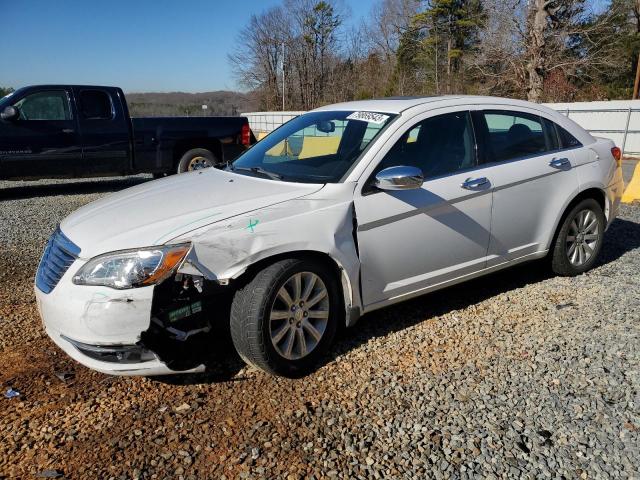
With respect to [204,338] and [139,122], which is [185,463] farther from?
[139,122]

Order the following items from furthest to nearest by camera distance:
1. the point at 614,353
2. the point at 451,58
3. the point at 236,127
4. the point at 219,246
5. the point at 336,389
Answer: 1. the point at 451,58
2. the point at 236,127
3. the point at 614,353
4. the point at 336,389
5. the point at 219,246

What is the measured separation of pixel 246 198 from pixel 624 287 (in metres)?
3.43

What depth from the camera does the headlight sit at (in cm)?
278

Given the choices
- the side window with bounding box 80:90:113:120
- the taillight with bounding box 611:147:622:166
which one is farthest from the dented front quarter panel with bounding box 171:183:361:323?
the side window with bounding box 80:90:113:120

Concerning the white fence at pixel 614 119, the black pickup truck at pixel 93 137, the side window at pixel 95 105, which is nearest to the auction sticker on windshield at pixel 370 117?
the black pickup truck at pixel 93 137

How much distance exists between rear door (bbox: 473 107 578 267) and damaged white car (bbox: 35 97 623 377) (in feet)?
0.05

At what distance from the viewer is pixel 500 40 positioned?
30.6 m

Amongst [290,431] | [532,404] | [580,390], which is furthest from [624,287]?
[290,431]

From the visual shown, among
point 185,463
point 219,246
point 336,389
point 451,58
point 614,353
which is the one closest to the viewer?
point 185,463

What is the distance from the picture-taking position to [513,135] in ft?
14.3

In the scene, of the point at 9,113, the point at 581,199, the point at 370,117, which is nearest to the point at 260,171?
the point at 370,117

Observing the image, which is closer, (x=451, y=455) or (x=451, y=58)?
(x=451, y=455)

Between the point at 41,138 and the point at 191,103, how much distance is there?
28819 mm

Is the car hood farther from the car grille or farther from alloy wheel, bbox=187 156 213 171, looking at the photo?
alloy wheel, bbox=187 156 213 171
